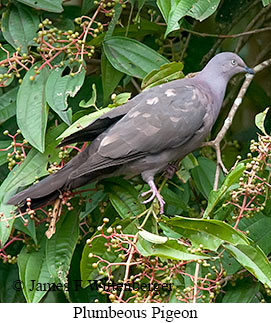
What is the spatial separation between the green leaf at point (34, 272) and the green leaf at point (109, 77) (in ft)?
1.92

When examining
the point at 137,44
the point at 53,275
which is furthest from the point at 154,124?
the point at 53,275

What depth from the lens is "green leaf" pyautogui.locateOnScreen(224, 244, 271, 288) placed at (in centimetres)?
198

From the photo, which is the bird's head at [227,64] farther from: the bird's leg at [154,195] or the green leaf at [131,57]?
the bird's leg at [154,195]

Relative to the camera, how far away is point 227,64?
2.68 m

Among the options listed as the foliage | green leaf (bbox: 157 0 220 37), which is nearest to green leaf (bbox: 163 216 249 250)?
the foliage

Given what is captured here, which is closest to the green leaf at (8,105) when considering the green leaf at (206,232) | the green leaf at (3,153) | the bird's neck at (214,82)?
the green leaf at (3,153)

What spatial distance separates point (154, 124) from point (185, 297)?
65cm

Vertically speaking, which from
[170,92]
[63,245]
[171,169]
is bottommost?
[63,245]

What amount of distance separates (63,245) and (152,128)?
0.50m

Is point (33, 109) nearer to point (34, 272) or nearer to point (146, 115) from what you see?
point (146, 115)

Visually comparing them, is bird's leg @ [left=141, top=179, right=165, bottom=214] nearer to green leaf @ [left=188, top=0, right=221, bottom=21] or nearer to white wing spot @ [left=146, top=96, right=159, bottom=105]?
white wing spot @ [left=146, top=96, right=159, bottom=105]

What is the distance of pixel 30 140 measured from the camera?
2.31 meters

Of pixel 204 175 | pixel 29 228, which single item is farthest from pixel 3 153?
pixel 204 175

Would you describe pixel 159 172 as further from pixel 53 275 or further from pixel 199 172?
pixel 53 275
